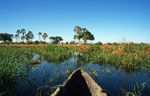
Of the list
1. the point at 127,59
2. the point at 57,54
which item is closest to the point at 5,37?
the point at 57,54

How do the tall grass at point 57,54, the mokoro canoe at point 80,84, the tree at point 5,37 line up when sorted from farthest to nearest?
the tree at point 5,37, the tall grass at point 57,54, the mokoro canoe at point 80,84

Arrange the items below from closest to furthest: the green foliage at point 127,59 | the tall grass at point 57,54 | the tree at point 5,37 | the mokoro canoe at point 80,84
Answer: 1. the mokoro canoe at point 80,84
2. the green foliage at point 127,59
3. the tall grass at point 57,54
4. the tree at point 5,37

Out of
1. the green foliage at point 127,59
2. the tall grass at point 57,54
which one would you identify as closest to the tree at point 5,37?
the tall grass at point 57,54

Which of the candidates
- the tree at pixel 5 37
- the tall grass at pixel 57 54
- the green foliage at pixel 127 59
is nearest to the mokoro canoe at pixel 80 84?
the green foliage at pixel 127 59

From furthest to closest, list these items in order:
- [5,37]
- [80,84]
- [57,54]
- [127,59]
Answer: [5,37], [57,54], [127,59], [80,84]

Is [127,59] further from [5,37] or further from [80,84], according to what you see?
[5,37]

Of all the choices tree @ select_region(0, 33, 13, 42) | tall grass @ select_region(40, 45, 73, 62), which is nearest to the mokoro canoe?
tall grass @ select_region(40, 45, 73, 62)

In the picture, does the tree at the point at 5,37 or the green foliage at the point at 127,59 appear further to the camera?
the tree at the point at 5,37

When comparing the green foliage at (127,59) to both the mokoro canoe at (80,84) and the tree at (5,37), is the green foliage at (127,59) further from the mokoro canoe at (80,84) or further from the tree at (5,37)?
the tree at (5,37)

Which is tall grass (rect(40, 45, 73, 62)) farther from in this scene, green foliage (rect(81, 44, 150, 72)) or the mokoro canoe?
the mokoro canoe

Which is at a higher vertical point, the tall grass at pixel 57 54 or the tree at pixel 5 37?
the tree at pixel 5 37

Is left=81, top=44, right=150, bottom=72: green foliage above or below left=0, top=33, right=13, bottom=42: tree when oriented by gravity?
below

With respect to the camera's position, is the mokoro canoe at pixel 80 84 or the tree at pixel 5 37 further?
the tree at pixel 5 37

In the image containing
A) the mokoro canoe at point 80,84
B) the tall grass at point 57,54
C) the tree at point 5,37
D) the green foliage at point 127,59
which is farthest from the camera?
the tree at point 5,37
